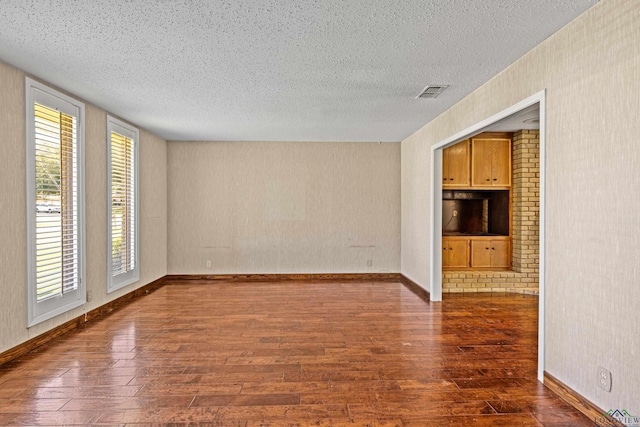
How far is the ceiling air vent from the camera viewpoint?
396cm

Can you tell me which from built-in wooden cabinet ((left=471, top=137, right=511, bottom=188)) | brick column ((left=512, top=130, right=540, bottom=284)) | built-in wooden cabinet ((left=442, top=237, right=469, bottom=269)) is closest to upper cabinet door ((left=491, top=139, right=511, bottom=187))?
built-in wooden cabinet ((left=471, top=137, right=511, bottom=188))

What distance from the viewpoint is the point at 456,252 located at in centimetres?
640

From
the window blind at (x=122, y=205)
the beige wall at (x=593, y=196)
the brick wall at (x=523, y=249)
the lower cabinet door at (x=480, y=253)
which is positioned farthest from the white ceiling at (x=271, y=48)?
the lower cabinet door at (x=480, y=253)

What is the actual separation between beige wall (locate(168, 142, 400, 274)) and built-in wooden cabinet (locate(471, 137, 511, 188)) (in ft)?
4.95

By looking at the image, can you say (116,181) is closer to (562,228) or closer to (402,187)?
(402,187)

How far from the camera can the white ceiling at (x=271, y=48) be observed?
2434 millimetres

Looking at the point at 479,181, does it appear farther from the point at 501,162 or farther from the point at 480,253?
the point at 480,253

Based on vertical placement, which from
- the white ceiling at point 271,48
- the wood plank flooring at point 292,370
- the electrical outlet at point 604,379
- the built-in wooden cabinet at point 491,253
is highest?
the white ceiling at point 271,48

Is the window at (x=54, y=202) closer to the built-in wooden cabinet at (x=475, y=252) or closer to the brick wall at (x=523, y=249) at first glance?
the brick wall at (x=523, y=249)

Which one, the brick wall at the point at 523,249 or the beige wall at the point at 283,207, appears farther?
the beige wall at the point at 283,207

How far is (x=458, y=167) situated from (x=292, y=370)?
4.53m

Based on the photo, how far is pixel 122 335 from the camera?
13.4 feet

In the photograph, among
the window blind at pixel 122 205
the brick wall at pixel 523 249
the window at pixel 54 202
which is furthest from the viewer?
the brick wall at pixel 523 249

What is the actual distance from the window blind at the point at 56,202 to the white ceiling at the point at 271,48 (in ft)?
1.39
